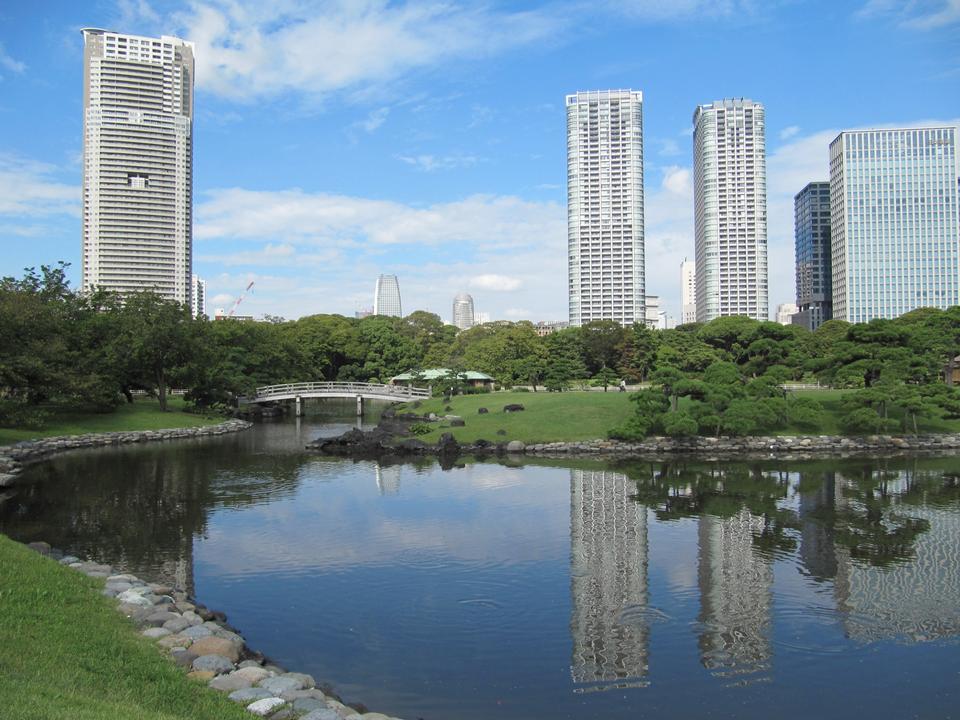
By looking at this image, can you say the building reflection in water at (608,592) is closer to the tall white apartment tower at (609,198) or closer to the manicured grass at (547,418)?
the manicured grass at (547,418)

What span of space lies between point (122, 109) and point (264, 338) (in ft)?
250

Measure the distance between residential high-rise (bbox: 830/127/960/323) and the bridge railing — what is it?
87.9 meters

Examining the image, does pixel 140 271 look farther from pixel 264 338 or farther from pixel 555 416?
pixel 555 416

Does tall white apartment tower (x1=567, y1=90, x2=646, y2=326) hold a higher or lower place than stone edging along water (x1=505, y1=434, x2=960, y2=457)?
higher

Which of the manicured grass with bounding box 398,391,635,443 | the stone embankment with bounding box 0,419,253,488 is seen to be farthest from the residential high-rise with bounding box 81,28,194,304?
the manicured grass with bounding box 398,391,635,443

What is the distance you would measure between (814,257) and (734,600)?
139761mm

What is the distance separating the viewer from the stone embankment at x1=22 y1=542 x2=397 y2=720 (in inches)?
316

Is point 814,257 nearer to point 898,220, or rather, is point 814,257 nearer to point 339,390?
point 898,220

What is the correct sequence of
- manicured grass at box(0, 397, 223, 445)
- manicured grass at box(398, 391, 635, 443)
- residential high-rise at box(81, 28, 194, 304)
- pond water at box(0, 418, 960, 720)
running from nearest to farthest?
pond water at box(0, 418, 960, 720), manicured grass at box(0, 397, 223, 445), manicured grass at box(398, 391, 635, 443), residential high-rise at box(81, 28, 194, 304)

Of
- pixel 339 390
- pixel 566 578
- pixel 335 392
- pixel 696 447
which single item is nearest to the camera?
pixel 566 578

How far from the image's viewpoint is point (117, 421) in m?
41.3

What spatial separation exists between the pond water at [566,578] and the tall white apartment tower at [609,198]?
96687mm

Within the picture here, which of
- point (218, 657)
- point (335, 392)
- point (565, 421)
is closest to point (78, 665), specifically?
point (218, 657)

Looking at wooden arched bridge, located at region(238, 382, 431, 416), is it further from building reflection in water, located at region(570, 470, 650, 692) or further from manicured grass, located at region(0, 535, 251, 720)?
manicured grass, located at region(0, 535, 251, 720)
